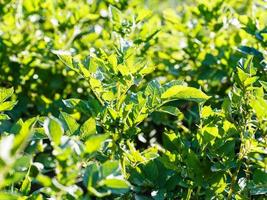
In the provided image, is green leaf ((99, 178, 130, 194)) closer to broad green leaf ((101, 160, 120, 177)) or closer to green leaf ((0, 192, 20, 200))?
broad green leaf ((101, 160, 120, 177))

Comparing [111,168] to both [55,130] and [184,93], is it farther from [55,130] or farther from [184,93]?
[184,93]

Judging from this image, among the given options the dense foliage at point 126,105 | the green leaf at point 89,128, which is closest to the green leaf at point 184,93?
the dense foliage at point 126,105

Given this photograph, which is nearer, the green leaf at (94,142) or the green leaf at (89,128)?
the green leaf at (94,142)

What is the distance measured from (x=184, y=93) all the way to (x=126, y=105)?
0.44 feet

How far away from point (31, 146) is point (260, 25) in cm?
89

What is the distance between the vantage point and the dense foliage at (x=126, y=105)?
1042 mm

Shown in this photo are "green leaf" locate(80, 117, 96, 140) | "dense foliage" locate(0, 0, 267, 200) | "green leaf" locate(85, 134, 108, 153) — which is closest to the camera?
"green leaf" locate(85, 134, 108, 153)

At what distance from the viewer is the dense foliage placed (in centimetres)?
104

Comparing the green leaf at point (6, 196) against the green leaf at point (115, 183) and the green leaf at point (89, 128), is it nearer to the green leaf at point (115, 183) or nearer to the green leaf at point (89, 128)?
the green leaf at point (115, 183)

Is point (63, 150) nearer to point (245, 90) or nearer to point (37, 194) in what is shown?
point (37, 194)

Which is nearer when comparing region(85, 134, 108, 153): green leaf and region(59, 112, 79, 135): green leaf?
region(85, 134, 108, 153): green leaf

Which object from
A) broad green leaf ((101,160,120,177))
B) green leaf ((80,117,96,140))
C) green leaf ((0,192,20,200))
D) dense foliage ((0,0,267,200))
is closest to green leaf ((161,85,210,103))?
dense foliage ((0,0,267,200))

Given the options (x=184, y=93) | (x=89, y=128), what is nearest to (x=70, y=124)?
(x=89, y=128)

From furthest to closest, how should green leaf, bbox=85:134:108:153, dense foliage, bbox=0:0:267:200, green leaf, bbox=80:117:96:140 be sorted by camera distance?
1. green leaf, bbox=80:117:96:140
2. dense foliage, bbox=0:0:267:200
3. green leaf, bbox=85:134:108:153
